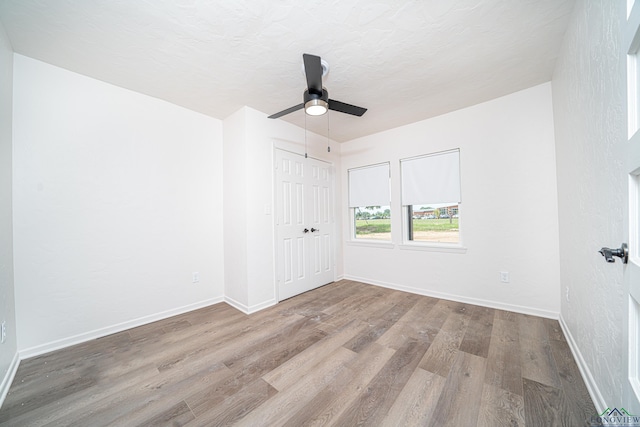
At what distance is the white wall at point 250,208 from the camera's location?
288 cm

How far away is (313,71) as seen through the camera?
5.49 ft

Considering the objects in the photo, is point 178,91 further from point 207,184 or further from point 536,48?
point 536,48

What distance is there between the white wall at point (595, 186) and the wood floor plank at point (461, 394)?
1.92ft

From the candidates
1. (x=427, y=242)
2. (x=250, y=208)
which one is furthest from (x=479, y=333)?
(x=250, y=208)

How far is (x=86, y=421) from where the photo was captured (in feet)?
4.38

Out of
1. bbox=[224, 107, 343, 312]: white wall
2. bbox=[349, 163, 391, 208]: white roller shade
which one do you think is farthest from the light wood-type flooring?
bbox=[349, 163, 391, 208]: white roller shade

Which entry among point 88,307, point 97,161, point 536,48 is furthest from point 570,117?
point 88,307

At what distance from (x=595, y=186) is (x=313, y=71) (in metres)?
1.94

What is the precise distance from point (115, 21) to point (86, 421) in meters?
2.58

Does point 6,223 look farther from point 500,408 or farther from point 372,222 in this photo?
point 372,222

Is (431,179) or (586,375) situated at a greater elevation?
(431,179)

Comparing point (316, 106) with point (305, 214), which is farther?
point (305, 214)

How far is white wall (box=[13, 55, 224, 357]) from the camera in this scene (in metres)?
1.97

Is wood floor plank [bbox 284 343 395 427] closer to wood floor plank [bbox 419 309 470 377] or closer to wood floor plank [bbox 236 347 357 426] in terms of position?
wood floor plank [bbox 236 347 357 426]
